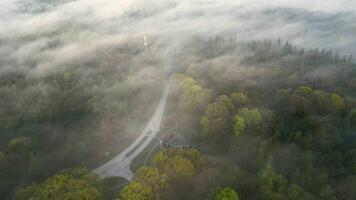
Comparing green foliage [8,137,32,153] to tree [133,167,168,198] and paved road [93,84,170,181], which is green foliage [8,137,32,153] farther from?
tree [133,167,168,198]

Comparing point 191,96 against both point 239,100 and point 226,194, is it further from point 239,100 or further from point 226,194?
point 226,194

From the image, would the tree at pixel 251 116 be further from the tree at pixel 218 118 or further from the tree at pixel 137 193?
the tree at pixel 137 193

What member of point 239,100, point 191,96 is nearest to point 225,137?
point 239,100

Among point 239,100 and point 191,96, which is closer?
point 239,100

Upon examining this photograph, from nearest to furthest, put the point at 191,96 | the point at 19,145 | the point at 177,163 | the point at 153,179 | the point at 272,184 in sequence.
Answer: the point at 153,179, the point at 272,184, the point at 177,163, the point at 19,145, the point at 191,96

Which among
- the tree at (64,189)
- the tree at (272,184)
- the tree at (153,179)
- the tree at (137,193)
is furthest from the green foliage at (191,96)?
the tree at (64,189)

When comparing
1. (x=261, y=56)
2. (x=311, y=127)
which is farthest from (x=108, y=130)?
(x=261, y=56)

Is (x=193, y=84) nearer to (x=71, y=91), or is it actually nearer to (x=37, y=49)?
(x=71, y=91)
